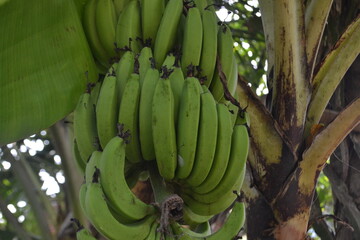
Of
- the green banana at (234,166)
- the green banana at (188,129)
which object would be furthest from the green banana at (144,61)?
the green banana at (234,166)

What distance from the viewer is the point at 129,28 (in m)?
1.24

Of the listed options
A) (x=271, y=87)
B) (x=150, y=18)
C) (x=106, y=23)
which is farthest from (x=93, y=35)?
(x=271, y=87)

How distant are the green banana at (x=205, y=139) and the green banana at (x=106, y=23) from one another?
31 centimetres

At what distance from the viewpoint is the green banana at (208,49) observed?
1197 mm

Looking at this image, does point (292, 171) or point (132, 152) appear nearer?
point (132, 152)

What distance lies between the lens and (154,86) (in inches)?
43.3

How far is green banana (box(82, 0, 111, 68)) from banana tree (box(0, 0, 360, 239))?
0.03 meters

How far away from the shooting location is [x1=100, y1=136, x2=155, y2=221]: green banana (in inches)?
39.6

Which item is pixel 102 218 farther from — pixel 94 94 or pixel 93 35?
pixel 93 35

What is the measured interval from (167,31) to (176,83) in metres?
A: 0.13

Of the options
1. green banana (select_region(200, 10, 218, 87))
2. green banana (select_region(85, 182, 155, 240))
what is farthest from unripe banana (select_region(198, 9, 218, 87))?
green banana (select_region(85, 182, 155, 240))

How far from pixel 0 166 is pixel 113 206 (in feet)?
5.40

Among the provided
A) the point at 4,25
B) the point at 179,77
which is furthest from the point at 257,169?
the point at 4,25

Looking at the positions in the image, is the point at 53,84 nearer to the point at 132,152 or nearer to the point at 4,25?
the point at 4,25
